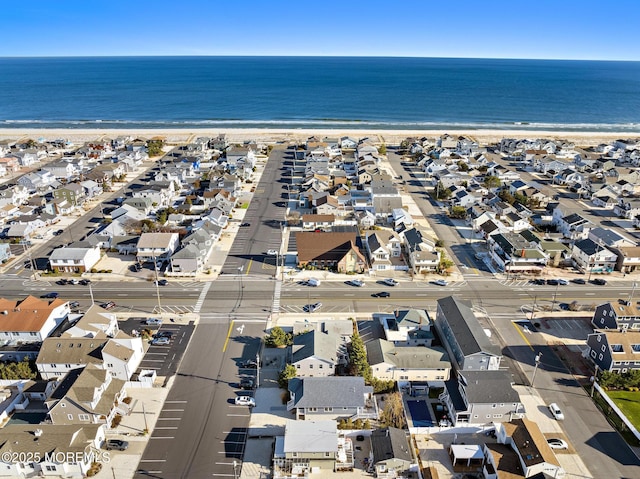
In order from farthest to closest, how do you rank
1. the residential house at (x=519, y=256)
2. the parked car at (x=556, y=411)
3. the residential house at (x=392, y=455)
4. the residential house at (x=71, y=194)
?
1. the residential house at (x=71, y=194)
2. the residential house at (x=519, y=256)
3. the parked car at (x=556, y=411)
4. the residential house at (x=392, y=455)

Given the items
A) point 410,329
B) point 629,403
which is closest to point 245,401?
point 410,329

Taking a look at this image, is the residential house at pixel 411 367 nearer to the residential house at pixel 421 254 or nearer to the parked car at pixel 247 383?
the parked car at pixel 247 383

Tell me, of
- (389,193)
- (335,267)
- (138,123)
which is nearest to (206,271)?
(335,267)

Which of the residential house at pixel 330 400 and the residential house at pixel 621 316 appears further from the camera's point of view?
the residential house at pixel 621 316

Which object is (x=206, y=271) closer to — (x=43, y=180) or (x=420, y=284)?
(x=420, y=284)

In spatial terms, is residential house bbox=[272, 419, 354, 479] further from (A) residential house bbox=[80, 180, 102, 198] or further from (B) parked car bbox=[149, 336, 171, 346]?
(A) residential house bbox=[80, 180, 102, 198]

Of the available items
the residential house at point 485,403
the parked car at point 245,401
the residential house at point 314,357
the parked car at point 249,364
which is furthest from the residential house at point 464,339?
the parked car at point 249,364

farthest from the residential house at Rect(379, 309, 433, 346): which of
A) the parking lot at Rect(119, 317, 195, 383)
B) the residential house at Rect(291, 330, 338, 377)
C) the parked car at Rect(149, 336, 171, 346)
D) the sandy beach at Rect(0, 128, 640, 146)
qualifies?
the sandy beach at Rect(0, 128, 640, 146)
